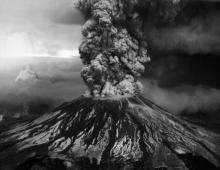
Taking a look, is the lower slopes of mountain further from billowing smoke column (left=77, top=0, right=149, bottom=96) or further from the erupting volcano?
billowing smoke column (left=77, top=0, right=149, bottom=96)

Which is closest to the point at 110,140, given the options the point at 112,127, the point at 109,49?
the point at 112,127

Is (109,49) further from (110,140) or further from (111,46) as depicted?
(110,140)

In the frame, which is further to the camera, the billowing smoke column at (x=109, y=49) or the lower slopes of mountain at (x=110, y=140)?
the billowing smoke column at (x=109, y=49)

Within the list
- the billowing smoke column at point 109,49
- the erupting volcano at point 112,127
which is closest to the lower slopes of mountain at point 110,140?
the erupting volcano at point 112,127

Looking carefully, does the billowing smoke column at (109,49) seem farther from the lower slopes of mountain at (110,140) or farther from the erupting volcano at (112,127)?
the lower slopes of mountain at (110,140)

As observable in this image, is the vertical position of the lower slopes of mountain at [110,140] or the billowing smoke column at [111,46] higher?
the billowing smoke column at [111,46]

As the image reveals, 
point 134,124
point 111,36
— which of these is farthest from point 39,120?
point 111,36

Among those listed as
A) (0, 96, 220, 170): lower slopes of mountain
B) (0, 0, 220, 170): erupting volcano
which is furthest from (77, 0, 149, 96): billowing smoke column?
(0, 96, 220, 170): lower slopes of mountain

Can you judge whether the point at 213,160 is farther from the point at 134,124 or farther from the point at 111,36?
the point at 111,36
